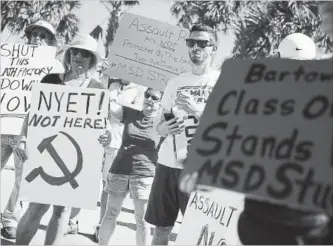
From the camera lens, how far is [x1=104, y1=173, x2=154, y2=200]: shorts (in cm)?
408

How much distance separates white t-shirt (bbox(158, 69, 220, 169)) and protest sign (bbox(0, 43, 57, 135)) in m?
1.46

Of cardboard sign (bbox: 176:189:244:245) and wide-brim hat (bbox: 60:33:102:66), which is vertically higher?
wide-brim hat (bbox: 60:33:102:66)

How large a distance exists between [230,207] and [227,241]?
0.22 meters

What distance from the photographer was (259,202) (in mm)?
1810

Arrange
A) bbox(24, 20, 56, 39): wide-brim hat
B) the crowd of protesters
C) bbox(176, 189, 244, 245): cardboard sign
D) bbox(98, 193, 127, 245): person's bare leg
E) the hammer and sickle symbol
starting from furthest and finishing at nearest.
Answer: bbox(24, 20, 56, 39): wide-brim hat < bbox(98, 193, 127, 245): person's bare leg < the hammer and sickle symbol < bbox(176, 189, 244, 245): cardboard sign < the crowd of protesters

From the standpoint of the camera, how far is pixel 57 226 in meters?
3.49

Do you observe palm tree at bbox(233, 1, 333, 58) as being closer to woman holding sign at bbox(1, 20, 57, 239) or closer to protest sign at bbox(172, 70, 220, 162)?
woman holding sign at bbox(1, 20, 57, 239)

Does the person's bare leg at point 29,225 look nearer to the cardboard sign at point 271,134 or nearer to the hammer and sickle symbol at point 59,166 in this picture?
the hammer and sickle symbol at point 59,166

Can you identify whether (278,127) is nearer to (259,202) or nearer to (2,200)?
(259,202)

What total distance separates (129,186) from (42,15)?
17.2m

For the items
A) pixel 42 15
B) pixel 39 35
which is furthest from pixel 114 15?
pixel 39 35

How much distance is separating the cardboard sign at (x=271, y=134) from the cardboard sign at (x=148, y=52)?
258 cm

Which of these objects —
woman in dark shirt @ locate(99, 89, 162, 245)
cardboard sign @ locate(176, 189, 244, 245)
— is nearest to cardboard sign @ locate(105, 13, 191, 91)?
woman in dark shirt @ locate(99, 89, 162, 245)

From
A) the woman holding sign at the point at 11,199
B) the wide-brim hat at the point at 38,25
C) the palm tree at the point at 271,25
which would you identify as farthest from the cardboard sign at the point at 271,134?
the palm tree at the point at 271,25
